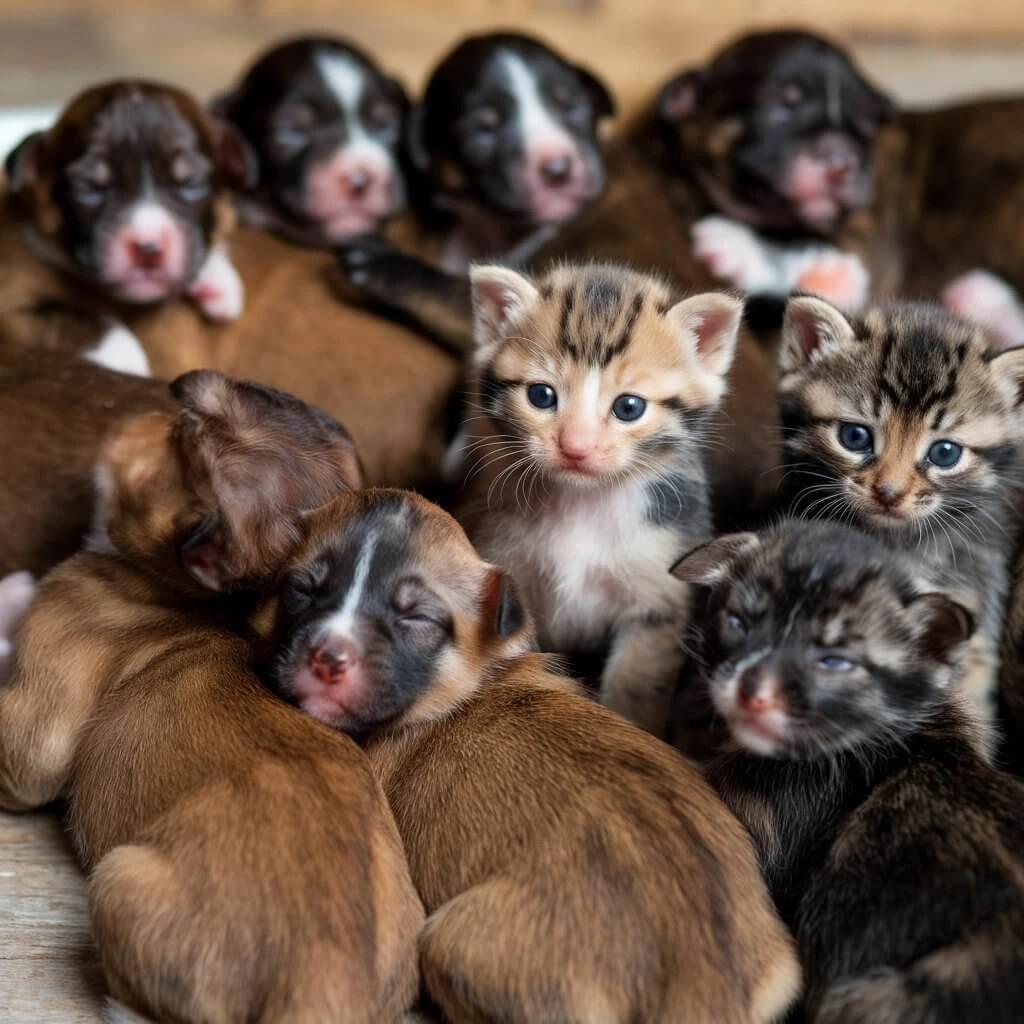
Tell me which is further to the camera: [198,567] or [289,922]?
[198,567]

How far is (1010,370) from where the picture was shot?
113 inches

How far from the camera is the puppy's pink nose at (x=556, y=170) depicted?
4.09m

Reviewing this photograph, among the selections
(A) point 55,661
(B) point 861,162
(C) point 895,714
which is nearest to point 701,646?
(C) point 895,714

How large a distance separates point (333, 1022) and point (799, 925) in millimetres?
779

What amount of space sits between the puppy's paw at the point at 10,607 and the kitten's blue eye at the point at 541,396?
1136 mm

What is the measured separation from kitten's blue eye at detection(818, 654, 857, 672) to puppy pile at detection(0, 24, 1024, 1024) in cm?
1

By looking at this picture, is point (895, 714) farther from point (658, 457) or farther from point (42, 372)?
point (42, 372)

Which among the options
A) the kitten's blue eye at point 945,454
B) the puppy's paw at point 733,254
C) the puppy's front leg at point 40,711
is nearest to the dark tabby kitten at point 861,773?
the kitten's blue eye at point 945,454

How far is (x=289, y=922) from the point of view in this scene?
2127 millimetres

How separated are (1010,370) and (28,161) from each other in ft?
8.51

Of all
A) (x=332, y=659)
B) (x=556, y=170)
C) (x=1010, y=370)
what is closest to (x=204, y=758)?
(x=332, y=659)

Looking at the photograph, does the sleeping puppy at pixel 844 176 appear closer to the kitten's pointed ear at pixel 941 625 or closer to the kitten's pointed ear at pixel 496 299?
the kitten's pointed ear at pixel 496 299

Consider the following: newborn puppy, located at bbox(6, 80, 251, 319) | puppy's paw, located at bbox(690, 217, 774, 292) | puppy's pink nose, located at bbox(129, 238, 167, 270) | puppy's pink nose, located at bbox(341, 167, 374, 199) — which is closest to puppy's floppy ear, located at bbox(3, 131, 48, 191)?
newborn puppy, located at bbox(6, 80, 251, 319)

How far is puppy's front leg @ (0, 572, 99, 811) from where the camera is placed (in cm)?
272
